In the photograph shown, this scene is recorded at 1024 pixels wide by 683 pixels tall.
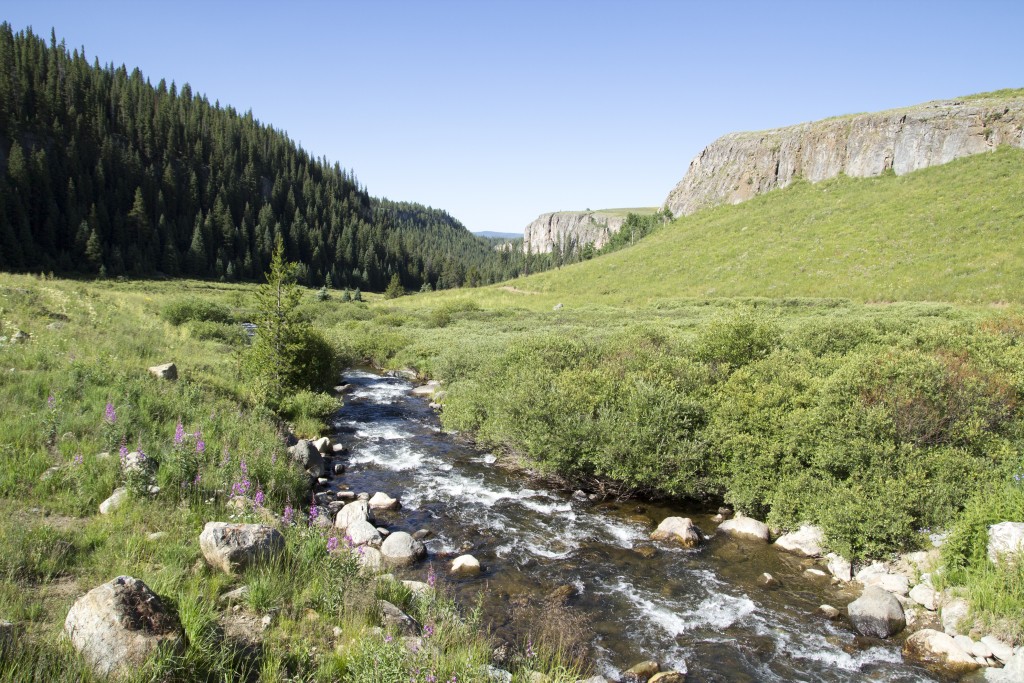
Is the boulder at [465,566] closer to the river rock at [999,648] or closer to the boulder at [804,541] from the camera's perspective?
the boulder at [804,541]

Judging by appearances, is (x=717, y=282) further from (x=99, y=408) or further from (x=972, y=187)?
(x=99, y=408)

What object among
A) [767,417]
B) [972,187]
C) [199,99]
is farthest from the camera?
[199,99]

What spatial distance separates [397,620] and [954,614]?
9.85 m

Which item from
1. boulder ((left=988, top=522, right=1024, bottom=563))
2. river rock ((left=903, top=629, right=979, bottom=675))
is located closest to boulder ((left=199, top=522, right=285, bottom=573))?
river rock ((left=903, top=629, right=979, bottom=675))

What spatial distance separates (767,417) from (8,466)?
17.3 metres

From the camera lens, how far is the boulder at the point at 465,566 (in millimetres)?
11078

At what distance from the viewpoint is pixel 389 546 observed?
11.6 meters

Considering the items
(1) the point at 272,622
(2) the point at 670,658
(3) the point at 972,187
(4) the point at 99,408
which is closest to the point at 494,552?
(2) the point at 670,658

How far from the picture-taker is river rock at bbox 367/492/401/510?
14344 millimetres

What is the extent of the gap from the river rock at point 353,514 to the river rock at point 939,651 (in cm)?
1129

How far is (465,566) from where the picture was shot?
11219 mm

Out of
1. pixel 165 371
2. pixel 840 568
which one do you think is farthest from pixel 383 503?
pixel 840 568

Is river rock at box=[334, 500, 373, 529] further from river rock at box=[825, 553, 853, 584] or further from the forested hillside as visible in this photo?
the forested hillside

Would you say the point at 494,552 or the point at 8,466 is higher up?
the point at 8,466
